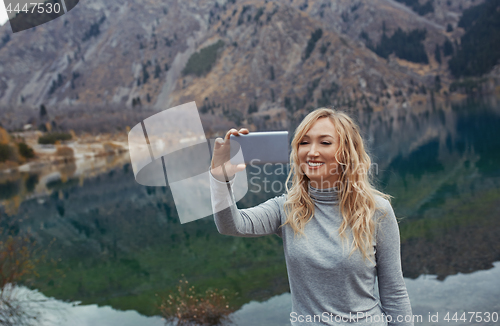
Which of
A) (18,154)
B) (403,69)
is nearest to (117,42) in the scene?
(403,69)

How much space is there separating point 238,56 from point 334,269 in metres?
103

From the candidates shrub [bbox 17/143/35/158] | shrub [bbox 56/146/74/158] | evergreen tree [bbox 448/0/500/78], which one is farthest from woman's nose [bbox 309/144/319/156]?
evergreen tree [bbox 448/0/500/78]

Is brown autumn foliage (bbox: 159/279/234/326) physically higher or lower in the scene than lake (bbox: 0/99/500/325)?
higher

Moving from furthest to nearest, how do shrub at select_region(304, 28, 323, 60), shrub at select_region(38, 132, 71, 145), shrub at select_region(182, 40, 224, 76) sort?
shrub at select_region(182, 40, 224, 76) < shrub at select_region(304, 28, 323, 60) < shrub at select_region(38, 132, 71, 145)

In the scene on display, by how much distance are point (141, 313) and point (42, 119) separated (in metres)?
58.9

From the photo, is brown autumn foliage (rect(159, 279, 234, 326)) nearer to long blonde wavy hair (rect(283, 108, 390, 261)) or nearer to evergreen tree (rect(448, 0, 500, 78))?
long blonde wavy hair (rect(283, 108, 390, 261))

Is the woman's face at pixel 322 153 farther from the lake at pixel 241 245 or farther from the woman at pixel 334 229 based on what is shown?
the lake at pixel 241 245

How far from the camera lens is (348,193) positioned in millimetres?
1507

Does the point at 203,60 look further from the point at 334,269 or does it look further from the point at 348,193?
the point at 334,269

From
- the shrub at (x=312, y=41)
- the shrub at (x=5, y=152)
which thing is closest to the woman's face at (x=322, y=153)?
the shrub at (x=5, y=152)

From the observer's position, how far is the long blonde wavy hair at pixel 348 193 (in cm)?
144

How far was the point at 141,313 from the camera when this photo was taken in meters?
6.79

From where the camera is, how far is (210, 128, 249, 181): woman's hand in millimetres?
1400

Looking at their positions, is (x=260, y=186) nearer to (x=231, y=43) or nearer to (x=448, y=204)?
(x=448, y=204)
